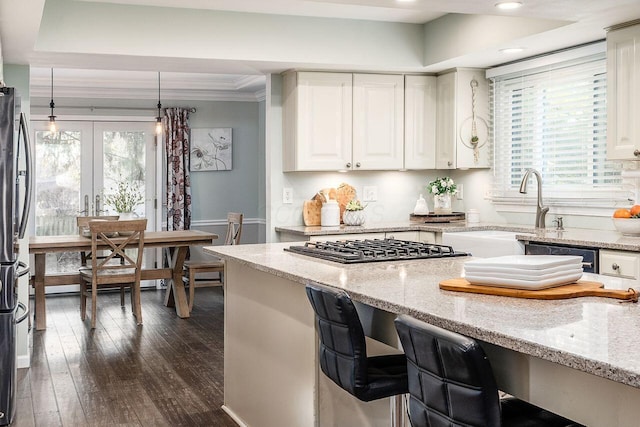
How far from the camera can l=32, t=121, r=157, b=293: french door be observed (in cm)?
809

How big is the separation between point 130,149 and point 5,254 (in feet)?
16.8

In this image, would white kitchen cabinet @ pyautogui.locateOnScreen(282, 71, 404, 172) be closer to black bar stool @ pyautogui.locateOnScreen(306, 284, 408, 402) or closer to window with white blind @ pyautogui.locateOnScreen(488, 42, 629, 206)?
window with white blind @ pyautogui.locateOnScreen(488, 42, 629, 206)

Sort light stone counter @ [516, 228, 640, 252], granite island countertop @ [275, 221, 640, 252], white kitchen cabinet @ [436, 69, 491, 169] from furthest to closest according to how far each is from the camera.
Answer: white kitchen cabinet @ [436, 69, 491, 169] < granite island countertop @ [275, 221, 640, 252] < light stone counter @ [516, 228, 640, 252]

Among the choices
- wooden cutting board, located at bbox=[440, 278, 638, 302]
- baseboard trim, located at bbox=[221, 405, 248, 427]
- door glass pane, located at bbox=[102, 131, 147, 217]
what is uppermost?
door glass pane, located at bbox=[102, 131, 147, 217]

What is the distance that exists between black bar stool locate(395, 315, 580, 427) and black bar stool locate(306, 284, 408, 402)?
1.39ft

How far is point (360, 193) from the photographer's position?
6.01 metres

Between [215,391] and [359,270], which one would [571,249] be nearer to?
[359,270]

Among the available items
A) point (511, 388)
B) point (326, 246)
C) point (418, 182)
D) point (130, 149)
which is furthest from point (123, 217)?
point (511, 388)

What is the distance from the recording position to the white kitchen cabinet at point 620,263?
12.2 ft

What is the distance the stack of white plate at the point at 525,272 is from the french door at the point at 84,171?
6.66 meters

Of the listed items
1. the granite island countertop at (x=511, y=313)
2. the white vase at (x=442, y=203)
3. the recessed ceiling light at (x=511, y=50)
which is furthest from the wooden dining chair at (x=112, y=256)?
the granite island countertop at (x=511, y=313)

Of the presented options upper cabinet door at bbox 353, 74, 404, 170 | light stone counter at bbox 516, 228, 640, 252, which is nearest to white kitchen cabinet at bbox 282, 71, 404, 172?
upper cabinet door at bbox 353, 74, 404, 170

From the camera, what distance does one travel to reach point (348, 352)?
2.27 metres

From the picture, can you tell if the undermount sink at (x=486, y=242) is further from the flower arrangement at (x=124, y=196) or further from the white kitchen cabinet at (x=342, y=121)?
the flower arrangement at (x=124, y=196)
